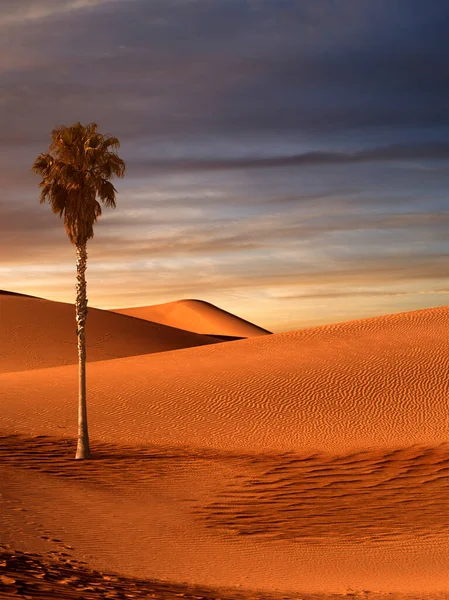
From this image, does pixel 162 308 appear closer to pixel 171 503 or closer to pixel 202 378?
pixel 202 378

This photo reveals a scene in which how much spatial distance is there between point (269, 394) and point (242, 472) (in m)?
9.69

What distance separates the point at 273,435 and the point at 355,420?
10.8 feet

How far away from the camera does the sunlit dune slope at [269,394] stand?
2447 centimetres

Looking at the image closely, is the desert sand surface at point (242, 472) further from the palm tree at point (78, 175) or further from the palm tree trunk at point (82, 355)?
the palm tree at point (78, 175)

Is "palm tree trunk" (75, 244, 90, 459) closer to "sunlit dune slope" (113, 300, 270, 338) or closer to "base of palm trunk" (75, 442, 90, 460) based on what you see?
"base of palm trunk" (75, 442, 90, 460)

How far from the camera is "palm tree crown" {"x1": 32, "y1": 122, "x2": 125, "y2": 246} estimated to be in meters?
20.5

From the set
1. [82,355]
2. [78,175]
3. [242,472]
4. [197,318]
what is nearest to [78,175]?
[78,175]

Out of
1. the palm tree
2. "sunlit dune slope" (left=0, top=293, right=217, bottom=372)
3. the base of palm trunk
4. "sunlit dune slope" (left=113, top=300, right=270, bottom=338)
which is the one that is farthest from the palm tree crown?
"sunlit dune slope" (left=113, top=300, right=270, bottom=338)

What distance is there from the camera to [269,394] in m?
29.1

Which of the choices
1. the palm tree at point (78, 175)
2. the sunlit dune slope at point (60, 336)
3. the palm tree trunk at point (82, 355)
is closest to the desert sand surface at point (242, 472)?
the palm tree trunk at point (82, 355)

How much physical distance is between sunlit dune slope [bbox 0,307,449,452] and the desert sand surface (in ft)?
0.36

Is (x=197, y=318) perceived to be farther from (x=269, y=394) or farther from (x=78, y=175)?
(x=78, y=175)

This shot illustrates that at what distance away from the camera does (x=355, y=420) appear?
2597cm

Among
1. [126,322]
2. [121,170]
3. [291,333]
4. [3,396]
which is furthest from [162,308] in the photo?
[121,170]
